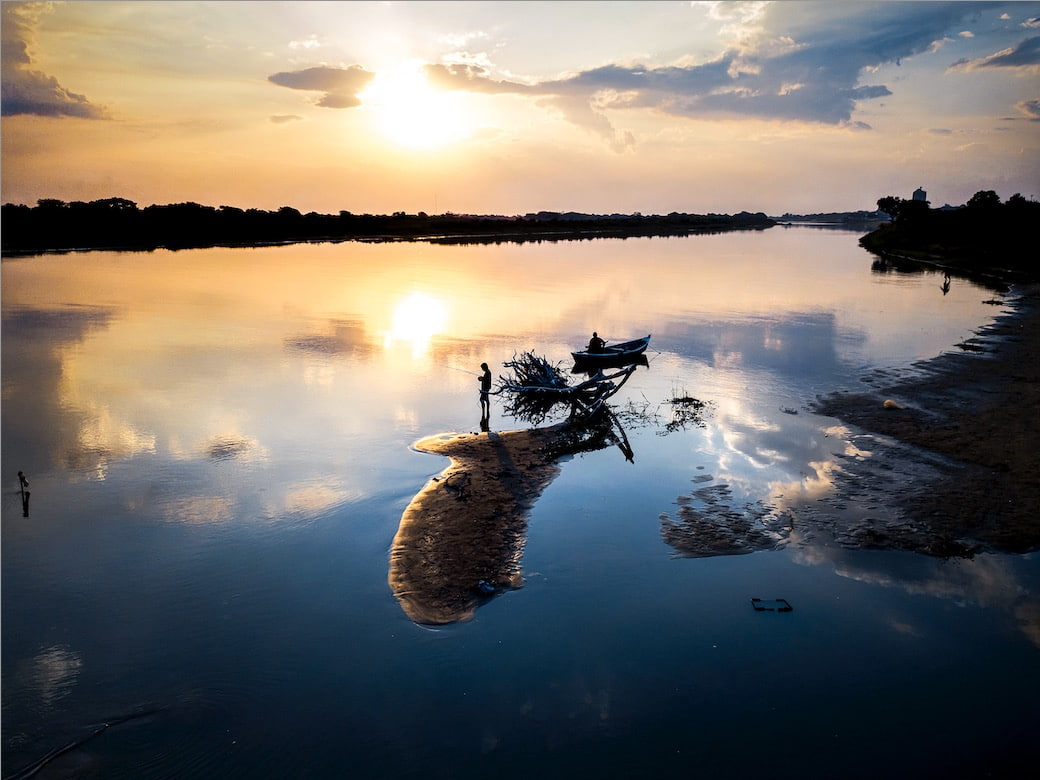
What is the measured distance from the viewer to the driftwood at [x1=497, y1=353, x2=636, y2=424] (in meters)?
26.6

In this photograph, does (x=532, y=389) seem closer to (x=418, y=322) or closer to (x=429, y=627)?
(x=429, y=627)

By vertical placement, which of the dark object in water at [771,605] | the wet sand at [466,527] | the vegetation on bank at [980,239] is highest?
the vegetation on bank at [980,239]

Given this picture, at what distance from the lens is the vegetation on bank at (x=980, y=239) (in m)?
76.8

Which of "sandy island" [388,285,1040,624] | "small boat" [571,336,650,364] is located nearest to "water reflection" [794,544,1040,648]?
"sandy island" [388,285,1040,624]

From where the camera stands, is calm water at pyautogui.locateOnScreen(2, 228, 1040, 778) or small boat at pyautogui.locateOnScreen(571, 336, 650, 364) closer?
calm water at pyautogui.locateOnScreen(2, 228, 1040, 778)

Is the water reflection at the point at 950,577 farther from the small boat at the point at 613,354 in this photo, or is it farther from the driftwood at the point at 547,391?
the small boat at the point at 613,354

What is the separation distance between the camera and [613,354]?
3275cm

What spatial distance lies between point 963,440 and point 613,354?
1591cm

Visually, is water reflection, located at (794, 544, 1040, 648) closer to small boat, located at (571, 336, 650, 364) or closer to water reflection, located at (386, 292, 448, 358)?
small boat, located at (571, 336, 650, 364)

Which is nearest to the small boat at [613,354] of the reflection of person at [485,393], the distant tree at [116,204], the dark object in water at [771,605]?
the reflection of person at [485,393]

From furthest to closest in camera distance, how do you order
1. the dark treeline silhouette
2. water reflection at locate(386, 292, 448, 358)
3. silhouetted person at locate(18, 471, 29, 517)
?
the dark treeline silhouette, water reflection at locate(386, 292, 448, 358), silhouetted person at locate(18, 471, 29, 517)

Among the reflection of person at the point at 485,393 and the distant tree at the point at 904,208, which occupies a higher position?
the distant tree at the point at 904,208

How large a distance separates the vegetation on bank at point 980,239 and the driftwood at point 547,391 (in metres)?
64.4

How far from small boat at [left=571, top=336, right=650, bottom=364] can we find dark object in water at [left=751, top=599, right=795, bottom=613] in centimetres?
2067
